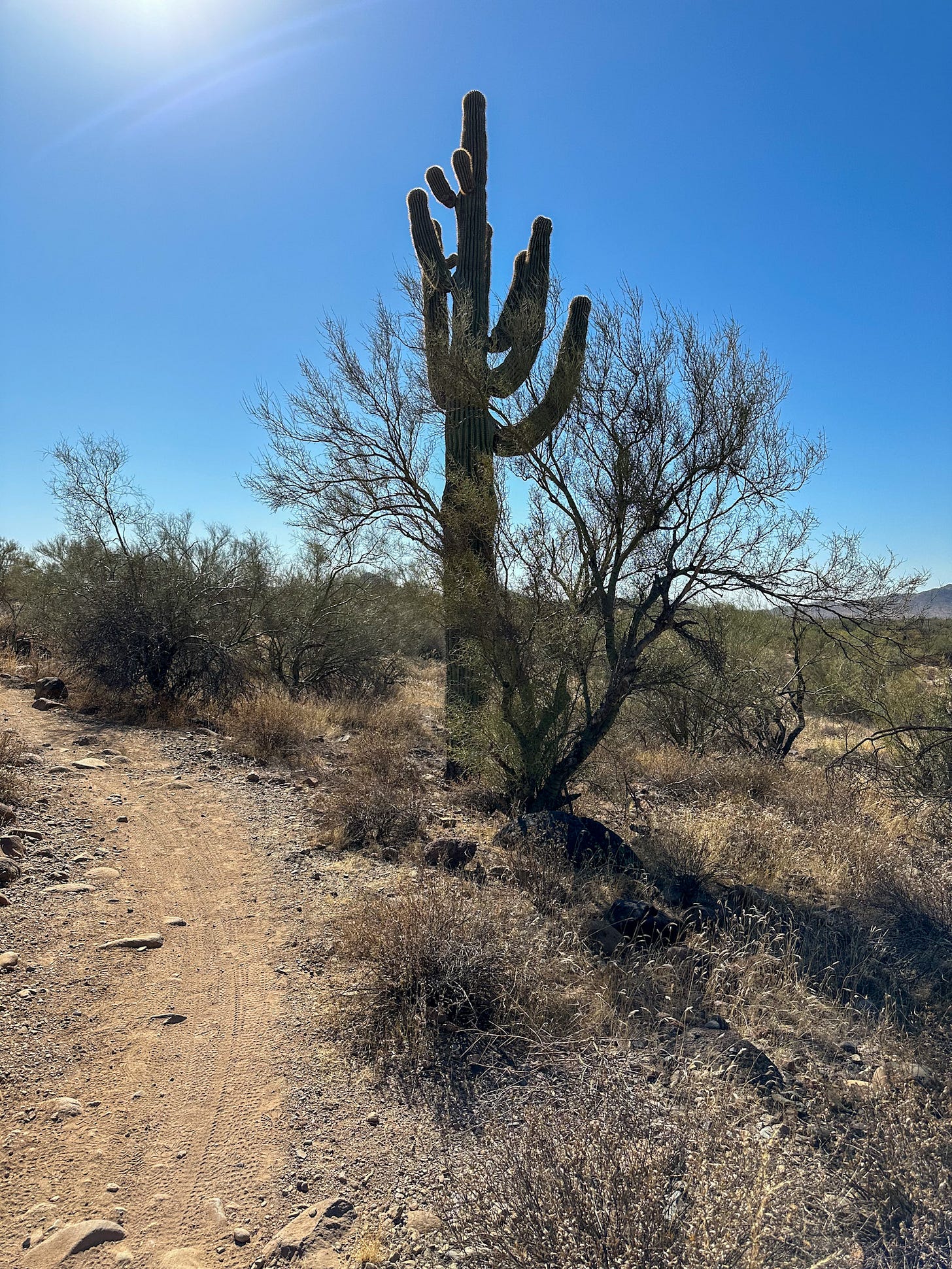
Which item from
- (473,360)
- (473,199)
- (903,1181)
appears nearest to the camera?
(903,1181)

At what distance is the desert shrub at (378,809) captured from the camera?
643 centimetres

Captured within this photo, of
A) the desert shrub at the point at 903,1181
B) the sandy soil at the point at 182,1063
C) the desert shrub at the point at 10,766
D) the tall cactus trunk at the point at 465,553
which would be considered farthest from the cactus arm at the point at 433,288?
the desert shrub at the point at 903,1181

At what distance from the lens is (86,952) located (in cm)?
413

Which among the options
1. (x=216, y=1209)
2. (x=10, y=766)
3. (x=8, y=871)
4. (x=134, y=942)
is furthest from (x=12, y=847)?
(x=216, y=1209)

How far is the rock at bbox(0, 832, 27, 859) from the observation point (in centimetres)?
510

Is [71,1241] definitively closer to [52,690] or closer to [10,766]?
[10,766]

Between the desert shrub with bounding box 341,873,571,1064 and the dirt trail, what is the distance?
0.51 m

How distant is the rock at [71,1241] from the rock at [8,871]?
299 centimetres

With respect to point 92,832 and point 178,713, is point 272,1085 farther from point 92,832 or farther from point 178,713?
point 178,713

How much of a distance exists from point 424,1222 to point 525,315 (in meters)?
8.35

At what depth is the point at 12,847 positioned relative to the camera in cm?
516

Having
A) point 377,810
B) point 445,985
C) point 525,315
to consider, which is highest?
point 525,315

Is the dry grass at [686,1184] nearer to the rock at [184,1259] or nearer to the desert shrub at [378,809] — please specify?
the rock at [184,1259]

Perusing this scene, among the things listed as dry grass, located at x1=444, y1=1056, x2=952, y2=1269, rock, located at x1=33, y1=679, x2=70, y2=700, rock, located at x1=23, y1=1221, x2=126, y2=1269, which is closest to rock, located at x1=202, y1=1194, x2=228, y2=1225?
rock, located at x1=23, y1=1221, x2=126, y2=1269
